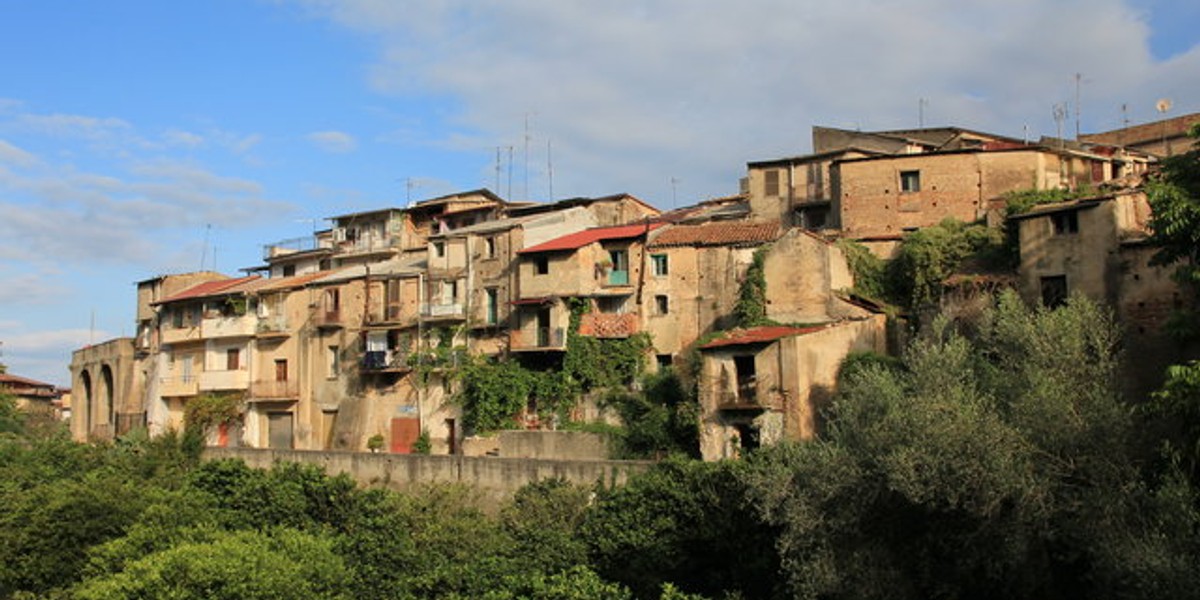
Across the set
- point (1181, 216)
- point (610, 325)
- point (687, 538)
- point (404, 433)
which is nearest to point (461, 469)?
point (610, 325)

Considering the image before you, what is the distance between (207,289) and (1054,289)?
44008 mm

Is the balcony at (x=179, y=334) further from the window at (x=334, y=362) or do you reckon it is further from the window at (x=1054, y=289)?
the window at (x=1054, y=289)

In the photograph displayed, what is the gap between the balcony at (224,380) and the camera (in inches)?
2186

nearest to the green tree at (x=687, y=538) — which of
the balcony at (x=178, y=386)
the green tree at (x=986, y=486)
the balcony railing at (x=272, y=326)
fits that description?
the green tree at (x=986, y=486)

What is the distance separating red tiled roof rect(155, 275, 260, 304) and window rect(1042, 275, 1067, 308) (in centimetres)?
4098

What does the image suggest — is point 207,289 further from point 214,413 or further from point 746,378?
point 746,378

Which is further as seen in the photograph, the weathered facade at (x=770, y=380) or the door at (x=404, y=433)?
the door at (x=404, y=433)

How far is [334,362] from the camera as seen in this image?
52.9m

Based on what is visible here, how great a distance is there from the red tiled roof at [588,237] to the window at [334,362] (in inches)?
462

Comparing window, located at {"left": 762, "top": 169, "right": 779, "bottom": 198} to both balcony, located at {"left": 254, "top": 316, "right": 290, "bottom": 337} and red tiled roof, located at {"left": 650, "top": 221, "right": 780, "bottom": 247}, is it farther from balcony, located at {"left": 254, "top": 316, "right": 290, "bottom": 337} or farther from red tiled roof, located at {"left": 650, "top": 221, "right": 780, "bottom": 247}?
balcony, located at {"left": 254, "top": 316, "right": 290, "bottom": 337}

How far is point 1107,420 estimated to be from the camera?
2220 centimetres

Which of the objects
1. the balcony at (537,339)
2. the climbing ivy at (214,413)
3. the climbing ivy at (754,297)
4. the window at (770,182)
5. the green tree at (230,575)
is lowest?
the green tree at (230,575)

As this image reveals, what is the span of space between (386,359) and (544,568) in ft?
74.0

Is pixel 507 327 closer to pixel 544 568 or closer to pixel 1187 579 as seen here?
pixel 544 568
